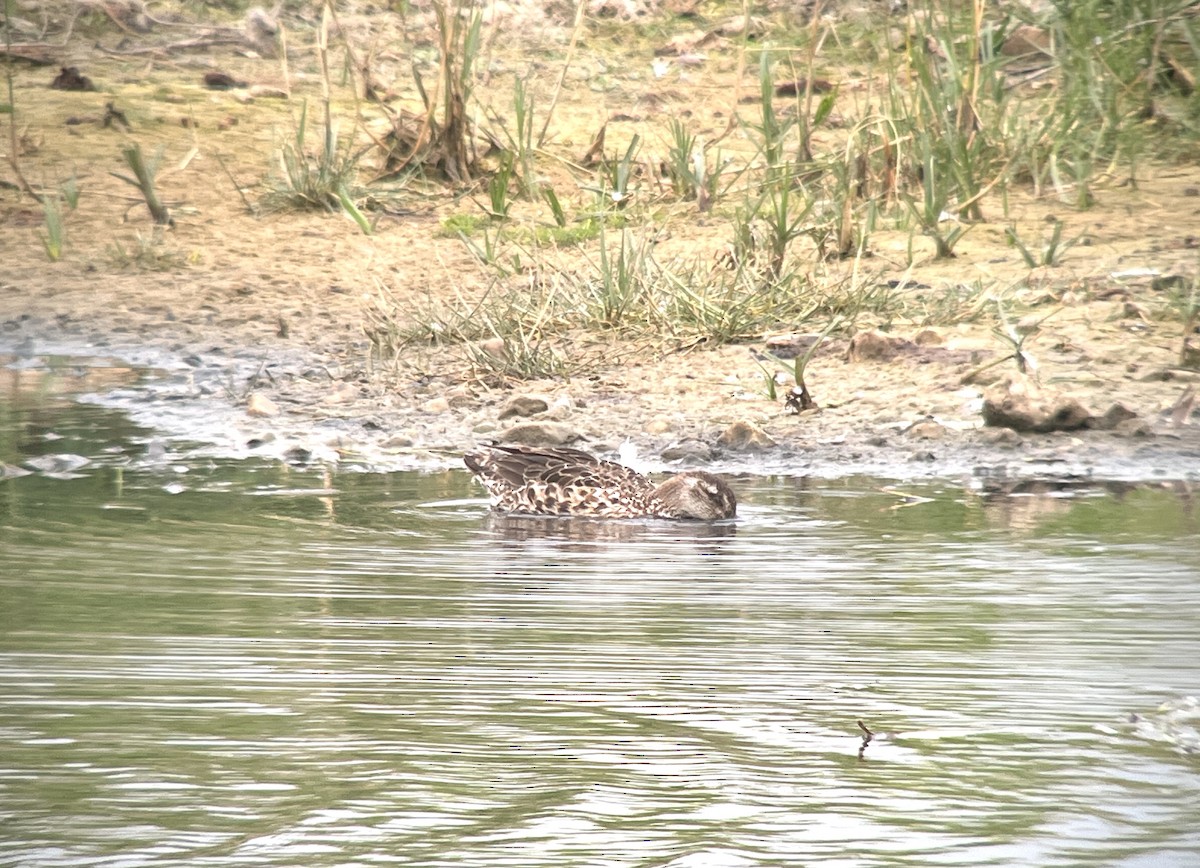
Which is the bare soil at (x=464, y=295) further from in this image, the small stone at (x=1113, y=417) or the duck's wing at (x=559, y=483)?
the duck's wing at (x=559, y=483)

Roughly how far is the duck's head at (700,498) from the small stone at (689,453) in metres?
1.13

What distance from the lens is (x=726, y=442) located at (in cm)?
786

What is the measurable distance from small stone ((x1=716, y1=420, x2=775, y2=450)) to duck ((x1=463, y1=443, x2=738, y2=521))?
→ 0.90 meters

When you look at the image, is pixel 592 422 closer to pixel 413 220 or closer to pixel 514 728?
pixel 413 220

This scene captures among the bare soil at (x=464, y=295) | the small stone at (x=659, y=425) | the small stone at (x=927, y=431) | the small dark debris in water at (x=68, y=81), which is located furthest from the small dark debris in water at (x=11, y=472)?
the small dark debris in water at (x=68, y=81)

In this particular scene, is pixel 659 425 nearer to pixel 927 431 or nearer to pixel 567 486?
pixel 927 431

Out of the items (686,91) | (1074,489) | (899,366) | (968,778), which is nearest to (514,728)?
(968,778)

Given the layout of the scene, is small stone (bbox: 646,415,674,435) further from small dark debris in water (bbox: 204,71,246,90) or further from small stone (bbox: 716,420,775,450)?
small dark debris in water (bbox: 204,71,246,90)

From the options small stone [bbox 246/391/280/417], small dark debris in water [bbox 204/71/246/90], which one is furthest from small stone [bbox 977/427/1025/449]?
small dark debris in water [bbox 204/71/246/90]

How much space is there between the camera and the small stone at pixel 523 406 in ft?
27.8

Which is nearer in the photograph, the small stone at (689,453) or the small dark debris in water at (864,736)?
the small dark debris in water at (864,736)

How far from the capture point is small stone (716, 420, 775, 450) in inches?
307

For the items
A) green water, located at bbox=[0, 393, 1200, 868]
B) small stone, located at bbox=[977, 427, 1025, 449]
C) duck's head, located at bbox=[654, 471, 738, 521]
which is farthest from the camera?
small stone, located at bbox=[977, 427, 1025, 449]

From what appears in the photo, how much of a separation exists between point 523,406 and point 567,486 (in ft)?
5.50
